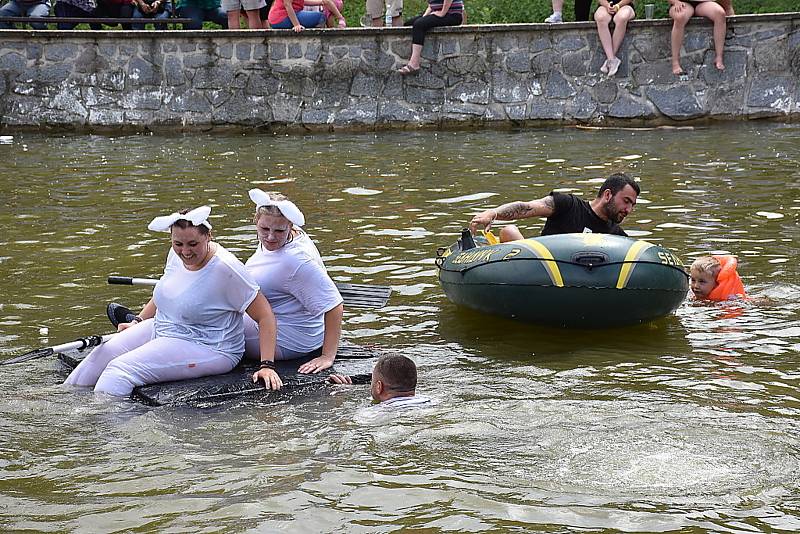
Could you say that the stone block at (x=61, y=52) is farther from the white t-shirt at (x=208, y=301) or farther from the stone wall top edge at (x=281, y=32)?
the white t-shirt at (x=208, y=301)

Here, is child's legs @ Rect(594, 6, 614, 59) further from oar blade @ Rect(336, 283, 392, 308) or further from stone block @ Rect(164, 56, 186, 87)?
oar blade @ Rect(336, 283, 392, 308)

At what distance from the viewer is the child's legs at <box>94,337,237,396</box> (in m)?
6.95

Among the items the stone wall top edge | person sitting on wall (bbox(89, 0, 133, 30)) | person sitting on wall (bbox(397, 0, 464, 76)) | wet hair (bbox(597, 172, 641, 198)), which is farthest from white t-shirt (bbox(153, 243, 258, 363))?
person sitting on wall (bbox(89, 0, 133, 30))

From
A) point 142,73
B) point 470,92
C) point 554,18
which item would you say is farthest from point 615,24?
point 142,73

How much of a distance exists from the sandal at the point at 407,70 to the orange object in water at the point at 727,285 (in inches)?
423

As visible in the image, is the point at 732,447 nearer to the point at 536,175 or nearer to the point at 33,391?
the point at 33,391

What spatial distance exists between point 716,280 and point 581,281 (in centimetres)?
159

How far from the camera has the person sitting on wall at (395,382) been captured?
21.5 ft

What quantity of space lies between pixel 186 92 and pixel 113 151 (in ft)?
7.79

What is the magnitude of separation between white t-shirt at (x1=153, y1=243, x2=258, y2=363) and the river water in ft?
1.72

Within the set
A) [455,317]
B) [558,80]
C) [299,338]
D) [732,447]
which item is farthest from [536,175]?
[732,447]

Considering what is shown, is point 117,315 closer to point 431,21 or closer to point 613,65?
point 431,21

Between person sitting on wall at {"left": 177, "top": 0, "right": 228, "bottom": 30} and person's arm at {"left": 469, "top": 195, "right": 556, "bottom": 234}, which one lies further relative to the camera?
person sitting on wall at {"left": 177, "top": 0, "right": 228, "bottom": 30}

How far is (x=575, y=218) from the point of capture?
9156mm
